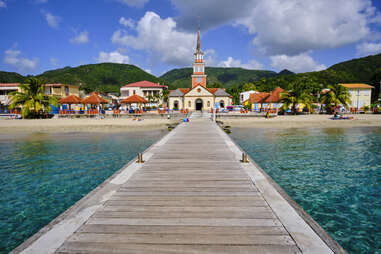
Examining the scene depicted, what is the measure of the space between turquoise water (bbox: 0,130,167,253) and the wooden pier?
272 centimetres

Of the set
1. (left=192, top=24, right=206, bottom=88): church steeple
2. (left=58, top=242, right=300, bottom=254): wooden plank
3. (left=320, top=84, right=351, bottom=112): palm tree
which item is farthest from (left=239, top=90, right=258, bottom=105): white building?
(left=58, top=242, right=300, bottom=254): wooden plank

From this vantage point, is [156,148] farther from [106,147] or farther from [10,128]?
[10,128]

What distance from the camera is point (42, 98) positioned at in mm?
34344

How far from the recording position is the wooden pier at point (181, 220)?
10.1 ft

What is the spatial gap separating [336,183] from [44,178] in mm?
12502

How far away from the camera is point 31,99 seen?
34.1m

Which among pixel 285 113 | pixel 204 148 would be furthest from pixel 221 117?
pixel 204 148

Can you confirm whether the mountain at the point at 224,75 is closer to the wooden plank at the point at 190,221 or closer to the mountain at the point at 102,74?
the mountain at the point at 102,74

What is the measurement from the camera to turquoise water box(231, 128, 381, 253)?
17.9ft

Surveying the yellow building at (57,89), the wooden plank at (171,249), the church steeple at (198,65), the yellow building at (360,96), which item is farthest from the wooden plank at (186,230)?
the yellow building at (360,96)

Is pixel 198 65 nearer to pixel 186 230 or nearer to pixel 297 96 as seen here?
pixel 297 96

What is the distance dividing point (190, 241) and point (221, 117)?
34.3 meters

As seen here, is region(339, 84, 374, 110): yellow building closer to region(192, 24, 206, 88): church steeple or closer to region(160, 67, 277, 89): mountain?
region(192, 24, 206, 88): church steeple

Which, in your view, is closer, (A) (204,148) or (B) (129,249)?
A: (B) (129,249)
